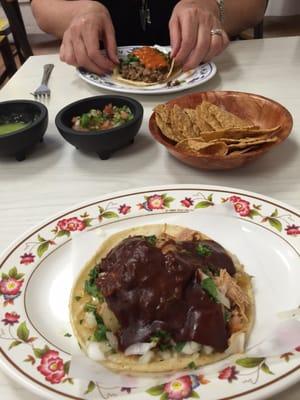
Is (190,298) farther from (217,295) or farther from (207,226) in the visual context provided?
(207,226)

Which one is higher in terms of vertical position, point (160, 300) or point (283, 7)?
point (160, 300)

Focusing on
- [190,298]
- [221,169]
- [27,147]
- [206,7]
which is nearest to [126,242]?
[190,298]

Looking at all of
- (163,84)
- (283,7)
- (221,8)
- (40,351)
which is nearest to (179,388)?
(40,351)

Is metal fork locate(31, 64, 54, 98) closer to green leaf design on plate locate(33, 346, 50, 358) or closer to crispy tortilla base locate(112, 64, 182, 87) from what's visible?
crispy tortilla base locate(112, 64, 182, 87)

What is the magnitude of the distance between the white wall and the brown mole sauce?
5.60 metres

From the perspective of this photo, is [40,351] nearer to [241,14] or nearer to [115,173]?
[115,173]

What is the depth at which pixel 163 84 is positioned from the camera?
1798mm

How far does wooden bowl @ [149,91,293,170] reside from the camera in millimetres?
1171

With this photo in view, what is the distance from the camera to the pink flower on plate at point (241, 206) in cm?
103

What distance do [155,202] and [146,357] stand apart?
0.43m

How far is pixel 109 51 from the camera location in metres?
1.93

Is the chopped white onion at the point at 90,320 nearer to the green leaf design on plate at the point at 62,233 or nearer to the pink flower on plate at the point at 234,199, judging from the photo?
the green leaf design on plate at the point at 62,233

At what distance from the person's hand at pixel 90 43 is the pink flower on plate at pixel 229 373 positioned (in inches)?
57.8

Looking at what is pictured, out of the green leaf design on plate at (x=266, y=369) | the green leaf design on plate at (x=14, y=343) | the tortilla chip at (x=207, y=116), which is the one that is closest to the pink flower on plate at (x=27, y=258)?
the green leaf design on plate at (x=14, y=343)
